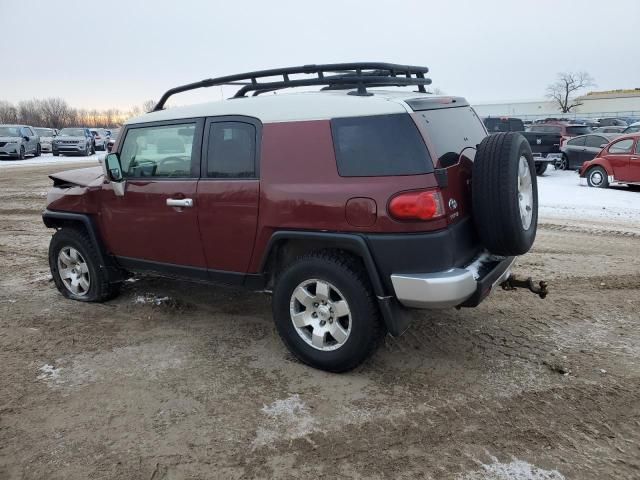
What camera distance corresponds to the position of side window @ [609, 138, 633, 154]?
13.1 m

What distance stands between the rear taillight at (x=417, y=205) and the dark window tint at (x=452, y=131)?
27cm

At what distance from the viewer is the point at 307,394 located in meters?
3.52

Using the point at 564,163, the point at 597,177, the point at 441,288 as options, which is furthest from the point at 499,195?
the point at 564,163

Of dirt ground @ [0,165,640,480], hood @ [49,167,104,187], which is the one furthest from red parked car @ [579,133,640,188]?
hood @ [49,167,104,187]

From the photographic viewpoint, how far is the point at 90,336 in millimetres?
4527

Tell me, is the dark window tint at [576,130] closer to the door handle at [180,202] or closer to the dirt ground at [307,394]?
the dirt ground at [307,394]

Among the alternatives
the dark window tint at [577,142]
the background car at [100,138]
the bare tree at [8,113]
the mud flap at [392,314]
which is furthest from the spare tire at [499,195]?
the bare tree at [8,113]

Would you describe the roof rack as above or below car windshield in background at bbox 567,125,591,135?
above

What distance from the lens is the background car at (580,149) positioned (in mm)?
16828

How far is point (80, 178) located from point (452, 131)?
11.8 ft

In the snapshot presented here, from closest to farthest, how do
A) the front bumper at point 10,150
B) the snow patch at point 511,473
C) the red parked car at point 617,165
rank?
the snow patch at point 511,473
the red parked car at point 617,165
the front bumper at point 10,150

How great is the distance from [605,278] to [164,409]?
4787mm

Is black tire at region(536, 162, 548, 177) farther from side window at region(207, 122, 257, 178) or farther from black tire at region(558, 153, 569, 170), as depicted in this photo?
side window at region(207, 122, 257, 178)

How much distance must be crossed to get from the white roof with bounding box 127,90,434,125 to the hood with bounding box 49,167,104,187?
4.38 feet
